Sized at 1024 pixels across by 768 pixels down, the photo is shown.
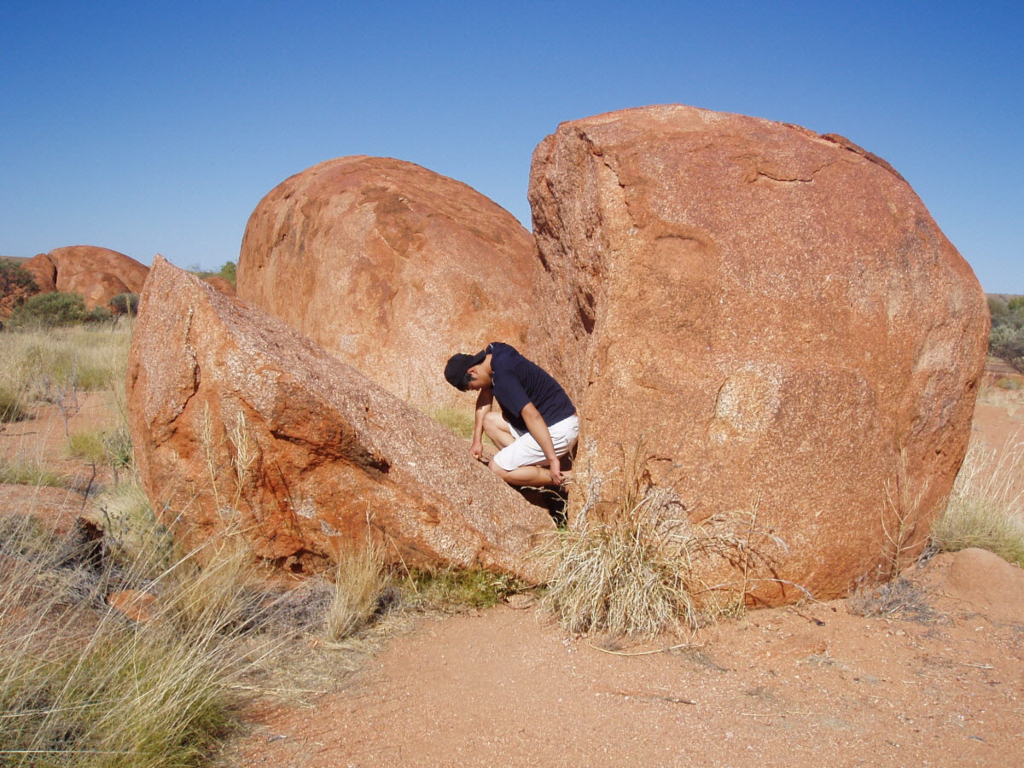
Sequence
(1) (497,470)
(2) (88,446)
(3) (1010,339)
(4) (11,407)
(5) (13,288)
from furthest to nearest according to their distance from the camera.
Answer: (5) (13,288)
(3) (1010,339)
(4) (11,407)
(2) (88,446)
(1) (497,470)

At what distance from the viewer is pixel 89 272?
20.4 m

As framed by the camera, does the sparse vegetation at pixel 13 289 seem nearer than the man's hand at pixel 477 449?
No

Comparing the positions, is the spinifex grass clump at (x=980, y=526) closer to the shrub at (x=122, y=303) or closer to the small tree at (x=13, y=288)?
the shrub at (x=122, y=303)

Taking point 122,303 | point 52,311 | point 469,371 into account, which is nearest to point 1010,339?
point 469,371

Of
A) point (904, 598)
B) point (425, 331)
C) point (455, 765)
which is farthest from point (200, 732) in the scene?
point (425, 331)

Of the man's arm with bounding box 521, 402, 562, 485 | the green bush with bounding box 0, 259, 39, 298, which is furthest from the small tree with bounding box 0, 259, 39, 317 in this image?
the man's arm with bounding box 521, 402, 562, 485

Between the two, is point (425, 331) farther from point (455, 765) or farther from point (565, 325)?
point (455, 765)

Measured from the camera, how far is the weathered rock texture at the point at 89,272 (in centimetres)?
1983

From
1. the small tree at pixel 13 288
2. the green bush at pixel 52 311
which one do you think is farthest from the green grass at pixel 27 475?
the small tree at pixel 13 288

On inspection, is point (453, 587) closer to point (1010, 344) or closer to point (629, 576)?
point (629, 576)

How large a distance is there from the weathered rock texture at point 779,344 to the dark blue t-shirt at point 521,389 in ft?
2.43

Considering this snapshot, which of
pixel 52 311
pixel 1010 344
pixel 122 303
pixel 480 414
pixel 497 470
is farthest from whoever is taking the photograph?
pixel 122 303

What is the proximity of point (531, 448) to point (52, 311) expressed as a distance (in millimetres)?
15062

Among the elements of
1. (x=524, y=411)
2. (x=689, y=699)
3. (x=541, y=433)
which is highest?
(x=524, y=411)
